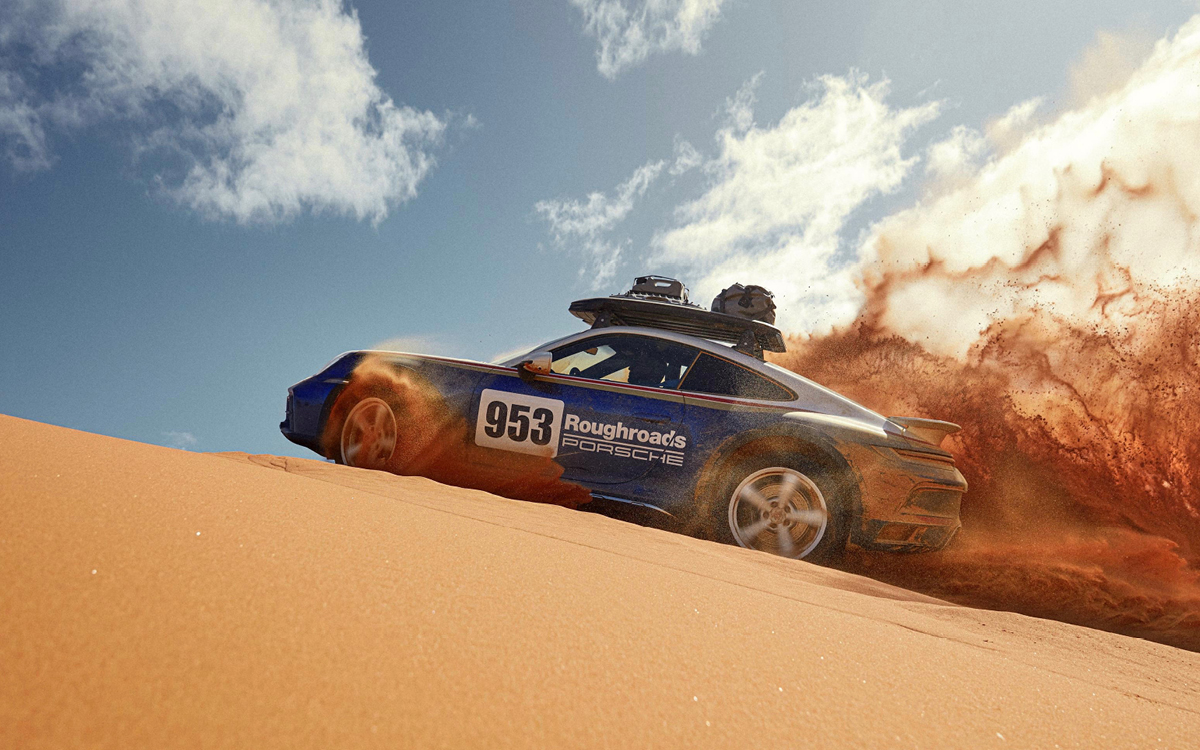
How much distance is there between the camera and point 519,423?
4613 mm

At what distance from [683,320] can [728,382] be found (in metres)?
1.05

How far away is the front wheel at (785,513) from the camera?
4188 millimetres

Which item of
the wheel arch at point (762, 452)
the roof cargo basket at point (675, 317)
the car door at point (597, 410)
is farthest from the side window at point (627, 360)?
the wheel arch at point (762, 452)

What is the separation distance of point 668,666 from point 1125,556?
6888mm

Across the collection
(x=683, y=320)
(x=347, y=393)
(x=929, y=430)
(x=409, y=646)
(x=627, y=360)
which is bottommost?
(x=409, y=646)

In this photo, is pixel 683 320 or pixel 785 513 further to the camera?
pixel 683 320

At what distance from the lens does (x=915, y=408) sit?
782 centimetres

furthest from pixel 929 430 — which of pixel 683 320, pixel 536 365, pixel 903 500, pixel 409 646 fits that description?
pixel 409 646

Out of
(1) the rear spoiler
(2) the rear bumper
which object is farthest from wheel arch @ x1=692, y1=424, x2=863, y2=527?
(1) the rear spoiler

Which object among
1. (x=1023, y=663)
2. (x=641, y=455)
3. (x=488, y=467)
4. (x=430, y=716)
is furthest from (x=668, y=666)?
(x=488, y=467)

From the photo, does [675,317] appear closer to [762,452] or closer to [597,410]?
[597,410]

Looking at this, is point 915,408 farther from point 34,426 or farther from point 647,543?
point 34,426

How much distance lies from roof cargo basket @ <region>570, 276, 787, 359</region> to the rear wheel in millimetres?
1806

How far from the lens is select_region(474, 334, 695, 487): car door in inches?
175
